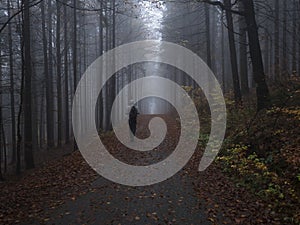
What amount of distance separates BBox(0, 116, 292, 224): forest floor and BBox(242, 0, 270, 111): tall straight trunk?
160 inches

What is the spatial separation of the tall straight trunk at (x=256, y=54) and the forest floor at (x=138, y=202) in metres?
4.06

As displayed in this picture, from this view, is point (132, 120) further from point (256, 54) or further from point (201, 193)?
point (201, 193)

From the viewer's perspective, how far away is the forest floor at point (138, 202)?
20.4 feet

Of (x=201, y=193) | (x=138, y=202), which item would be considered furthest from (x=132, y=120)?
(x=138, y=202)

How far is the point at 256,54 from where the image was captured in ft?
39.6

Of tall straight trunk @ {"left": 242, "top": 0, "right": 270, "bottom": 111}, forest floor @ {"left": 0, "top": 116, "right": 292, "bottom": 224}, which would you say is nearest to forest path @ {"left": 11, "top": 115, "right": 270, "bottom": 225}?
forest floor @ {"left": 0, "top": 116, "right": 292, "bottom": 224}

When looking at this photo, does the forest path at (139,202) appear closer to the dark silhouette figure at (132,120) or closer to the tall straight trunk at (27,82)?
the tall straight trunk at (27,82)

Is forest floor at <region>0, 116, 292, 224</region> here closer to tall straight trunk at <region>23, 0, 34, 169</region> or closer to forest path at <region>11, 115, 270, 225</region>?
forest path at <region>11, 115, 270, 225</region>

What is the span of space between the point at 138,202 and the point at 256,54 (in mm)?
7926

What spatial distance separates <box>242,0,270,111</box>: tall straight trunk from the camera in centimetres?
1177

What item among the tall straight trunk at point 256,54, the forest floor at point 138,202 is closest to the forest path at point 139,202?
the forest floor at point 138,202

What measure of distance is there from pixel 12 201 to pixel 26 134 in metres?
5.82

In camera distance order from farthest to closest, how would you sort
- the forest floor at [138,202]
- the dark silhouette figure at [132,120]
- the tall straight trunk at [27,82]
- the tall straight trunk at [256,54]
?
the dark silhouette figure at [132,120] → the tall straight trunk at [27,82] → the tall straight trunk at [256,54] → the forest floor at [138,202]

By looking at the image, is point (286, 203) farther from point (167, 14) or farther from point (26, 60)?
point (167, 14)
